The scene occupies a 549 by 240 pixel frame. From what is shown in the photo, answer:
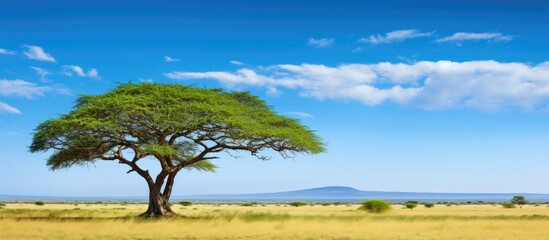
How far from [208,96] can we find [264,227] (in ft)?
36.0

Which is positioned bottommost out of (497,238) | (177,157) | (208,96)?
(497,238)

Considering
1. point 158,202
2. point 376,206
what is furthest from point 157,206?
point 376,206

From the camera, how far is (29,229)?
24.9 meters

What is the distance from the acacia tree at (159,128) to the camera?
33.7 metres

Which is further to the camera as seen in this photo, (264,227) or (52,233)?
(264,227)

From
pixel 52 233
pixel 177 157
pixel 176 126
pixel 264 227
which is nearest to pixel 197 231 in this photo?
pixel 264 227

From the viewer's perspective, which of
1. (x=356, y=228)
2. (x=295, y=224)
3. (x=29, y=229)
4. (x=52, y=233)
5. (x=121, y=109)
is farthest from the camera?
(x=121, y=109)

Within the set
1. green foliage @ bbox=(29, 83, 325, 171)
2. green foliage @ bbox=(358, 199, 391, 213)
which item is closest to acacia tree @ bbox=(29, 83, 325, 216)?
green foliage @ bbox=(29, 83, 325, 171)

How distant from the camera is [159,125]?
33.8m

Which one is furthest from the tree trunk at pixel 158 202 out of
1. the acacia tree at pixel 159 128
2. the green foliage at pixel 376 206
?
the green foliage at pixel 376 206

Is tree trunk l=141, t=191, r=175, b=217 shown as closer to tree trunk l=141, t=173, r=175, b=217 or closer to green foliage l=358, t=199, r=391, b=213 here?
tree trunk l=141, t=173, r=175, b=217

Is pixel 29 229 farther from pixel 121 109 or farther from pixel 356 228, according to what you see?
pixel 356 228

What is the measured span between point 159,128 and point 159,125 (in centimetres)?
138

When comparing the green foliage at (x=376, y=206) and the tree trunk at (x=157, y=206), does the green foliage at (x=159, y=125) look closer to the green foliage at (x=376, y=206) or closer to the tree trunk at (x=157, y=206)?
the tree trunk at (x=157, y=206)
